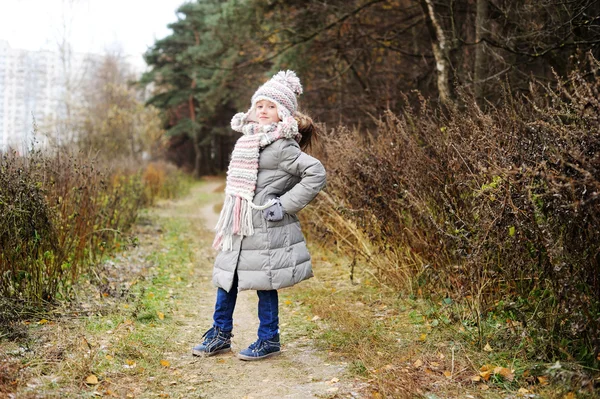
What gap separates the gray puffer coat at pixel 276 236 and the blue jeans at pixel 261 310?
0.46 ft

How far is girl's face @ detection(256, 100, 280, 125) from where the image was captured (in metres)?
4.30

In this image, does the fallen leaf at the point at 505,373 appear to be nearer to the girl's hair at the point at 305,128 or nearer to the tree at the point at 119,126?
the girl's hair at the point at 305,128

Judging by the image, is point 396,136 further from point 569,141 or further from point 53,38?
point 53,38

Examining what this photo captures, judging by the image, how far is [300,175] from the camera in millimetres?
4242

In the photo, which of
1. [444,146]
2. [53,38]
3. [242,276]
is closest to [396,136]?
[444,146]

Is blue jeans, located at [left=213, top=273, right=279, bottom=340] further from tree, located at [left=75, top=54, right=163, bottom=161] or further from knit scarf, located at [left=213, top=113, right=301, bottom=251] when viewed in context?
tree, located at [left=75, top=54, right=163, bottom=161]

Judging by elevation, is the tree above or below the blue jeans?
above

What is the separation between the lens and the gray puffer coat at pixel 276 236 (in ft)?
13.4

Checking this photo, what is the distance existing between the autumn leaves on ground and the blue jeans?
0.75 feet

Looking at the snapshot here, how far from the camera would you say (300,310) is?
588 centimetres

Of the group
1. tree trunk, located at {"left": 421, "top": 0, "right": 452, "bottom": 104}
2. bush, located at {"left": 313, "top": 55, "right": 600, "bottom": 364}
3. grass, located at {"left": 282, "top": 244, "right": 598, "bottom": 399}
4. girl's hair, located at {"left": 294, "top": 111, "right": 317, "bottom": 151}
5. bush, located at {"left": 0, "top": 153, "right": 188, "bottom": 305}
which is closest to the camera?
bush, located at {"left": 313, "top": 55, "right": 600, "bottom": 364}

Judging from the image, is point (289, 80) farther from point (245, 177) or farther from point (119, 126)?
point (119, 126)

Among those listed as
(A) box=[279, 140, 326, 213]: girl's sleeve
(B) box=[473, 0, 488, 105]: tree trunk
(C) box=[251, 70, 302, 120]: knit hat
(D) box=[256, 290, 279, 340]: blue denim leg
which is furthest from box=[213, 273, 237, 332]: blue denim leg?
(B) box=[473, 0, 488, 105]: tree trunk

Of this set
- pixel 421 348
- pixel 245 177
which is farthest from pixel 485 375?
pixel 245 177
